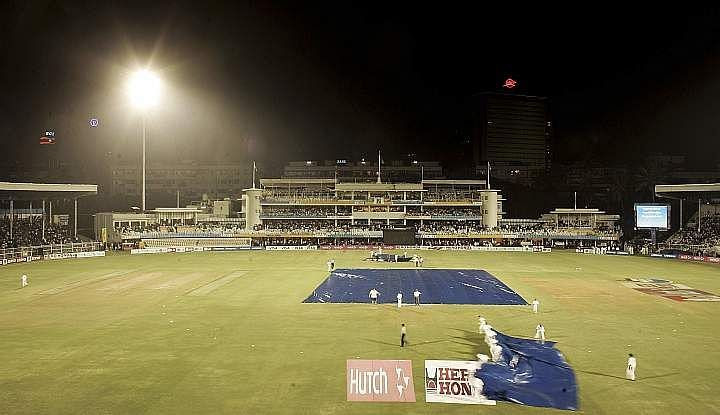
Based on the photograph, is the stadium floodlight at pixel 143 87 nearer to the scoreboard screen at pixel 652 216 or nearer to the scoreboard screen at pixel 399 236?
the scoreboard screen at pixel 399 236

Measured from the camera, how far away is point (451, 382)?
18.7m

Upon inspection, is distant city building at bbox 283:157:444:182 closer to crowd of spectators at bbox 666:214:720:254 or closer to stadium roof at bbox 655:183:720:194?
crowd of spectators at bbox 666:214:720:254

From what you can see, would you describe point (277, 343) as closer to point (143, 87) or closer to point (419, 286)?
point (419, 286)

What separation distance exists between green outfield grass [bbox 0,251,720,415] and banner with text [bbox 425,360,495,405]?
26.4 inches

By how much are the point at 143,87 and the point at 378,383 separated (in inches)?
2473

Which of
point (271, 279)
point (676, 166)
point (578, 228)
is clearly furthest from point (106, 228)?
point (676, 166)

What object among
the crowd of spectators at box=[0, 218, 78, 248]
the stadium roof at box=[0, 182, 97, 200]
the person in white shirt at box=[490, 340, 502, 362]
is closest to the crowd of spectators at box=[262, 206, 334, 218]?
the stadium roof at box=[0, 182, 97, 200]

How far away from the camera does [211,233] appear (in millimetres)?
89688

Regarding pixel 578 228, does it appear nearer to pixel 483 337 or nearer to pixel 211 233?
pixel 211 233

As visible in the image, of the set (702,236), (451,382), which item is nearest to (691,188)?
(702,236)

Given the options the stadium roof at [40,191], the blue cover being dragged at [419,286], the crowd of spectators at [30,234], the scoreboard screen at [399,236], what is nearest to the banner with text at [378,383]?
the blue cover being dragged at [419,286]

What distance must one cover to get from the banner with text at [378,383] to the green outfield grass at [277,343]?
20.7 inches

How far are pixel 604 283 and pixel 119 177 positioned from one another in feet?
440

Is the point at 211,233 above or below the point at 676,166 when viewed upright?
below
